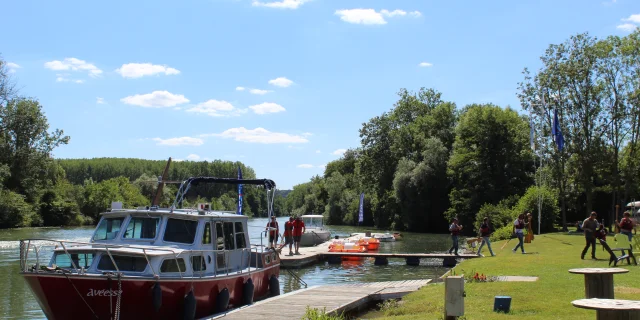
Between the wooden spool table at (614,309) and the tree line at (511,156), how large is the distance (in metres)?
38.0

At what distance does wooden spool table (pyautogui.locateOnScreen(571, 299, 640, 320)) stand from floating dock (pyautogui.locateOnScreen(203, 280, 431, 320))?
7.33 metres

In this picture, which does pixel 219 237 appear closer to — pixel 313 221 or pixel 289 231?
pixel 289 231

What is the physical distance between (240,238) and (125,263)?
535 cm

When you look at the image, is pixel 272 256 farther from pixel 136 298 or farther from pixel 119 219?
pixel 136 298

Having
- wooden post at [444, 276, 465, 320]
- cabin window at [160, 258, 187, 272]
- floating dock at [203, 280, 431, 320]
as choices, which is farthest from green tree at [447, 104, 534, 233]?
wooden post at [444, 276, 465, 320]

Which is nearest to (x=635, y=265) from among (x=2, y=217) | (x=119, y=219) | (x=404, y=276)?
(x=404, y=276)

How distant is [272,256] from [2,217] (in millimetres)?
64495

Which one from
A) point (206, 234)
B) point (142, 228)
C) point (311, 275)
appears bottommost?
point (311, 275)

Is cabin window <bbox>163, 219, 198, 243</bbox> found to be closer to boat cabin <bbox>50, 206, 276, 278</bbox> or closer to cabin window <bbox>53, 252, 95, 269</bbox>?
boat cabin <bbox>50, 206, 276, 278</bbox>

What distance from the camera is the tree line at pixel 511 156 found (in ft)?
164

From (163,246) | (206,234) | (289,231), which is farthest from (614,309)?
(289,231)

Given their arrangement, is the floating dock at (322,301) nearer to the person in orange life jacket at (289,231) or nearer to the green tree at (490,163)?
the person in orange life jacket at (289,231)

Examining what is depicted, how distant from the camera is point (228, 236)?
63.8 ft

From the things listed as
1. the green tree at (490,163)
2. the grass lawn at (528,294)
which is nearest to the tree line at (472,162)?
the green tree at (490,163)
